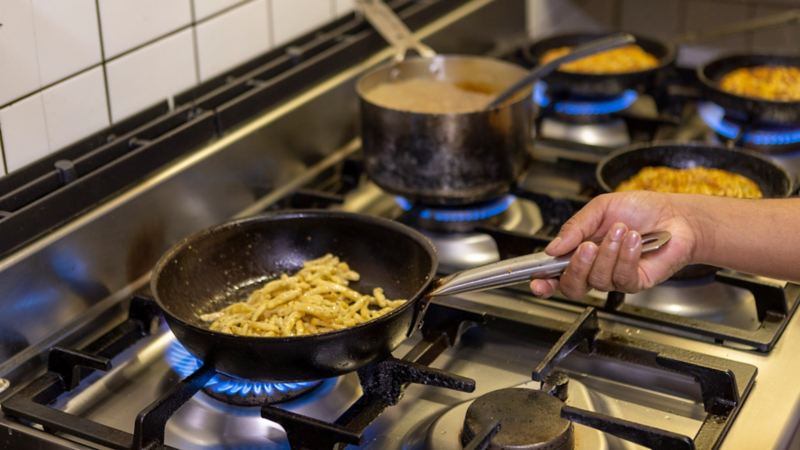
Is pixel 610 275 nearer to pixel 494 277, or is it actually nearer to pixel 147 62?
pixel 494 277

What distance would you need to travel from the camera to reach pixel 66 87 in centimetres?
110

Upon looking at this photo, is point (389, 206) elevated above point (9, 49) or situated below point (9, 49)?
below

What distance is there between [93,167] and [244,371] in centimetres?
32

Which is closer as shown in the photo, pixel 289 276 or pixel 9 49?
pixel 9 49

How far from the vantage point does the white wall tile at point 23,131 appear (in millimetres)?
1042

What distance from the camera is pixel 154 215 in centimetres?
115

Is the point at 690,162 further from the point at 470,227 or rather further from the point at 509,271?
the point at 509,271

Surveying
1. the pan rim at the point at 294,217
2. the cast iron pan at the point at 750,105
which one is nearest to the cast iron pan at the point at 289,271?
the pan rim at the point at 294,217

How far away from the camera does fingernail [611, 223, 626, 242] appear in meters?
0.95

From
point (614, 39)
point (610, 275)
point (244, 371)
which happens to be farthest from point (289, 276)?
point (614, 39)

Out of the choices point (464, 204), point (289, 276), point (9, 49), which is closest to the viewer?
point (9, 49)

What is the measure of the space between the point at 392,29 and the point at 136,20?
430mm

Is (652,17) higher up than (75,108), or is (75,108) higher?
(75,108)

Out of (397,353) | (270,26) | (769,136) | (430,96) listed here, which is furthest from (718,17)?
(397,353)
